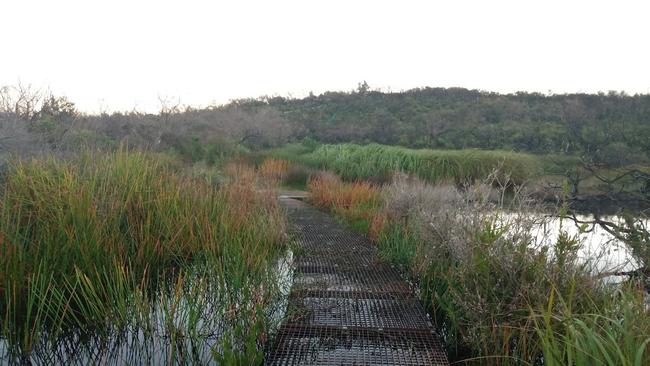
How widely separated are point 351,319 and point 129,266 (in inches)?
55.6

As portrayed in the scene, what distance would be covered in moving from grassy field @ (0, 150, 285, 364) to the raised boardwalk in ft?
0.66

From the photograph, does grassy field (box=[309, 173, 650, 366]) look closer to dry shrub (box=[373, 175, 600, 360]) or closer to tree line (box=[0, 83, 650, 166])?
dry shrub (box=[373, 175, 600, 360])

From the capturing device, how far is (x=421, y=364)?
251 centimetres

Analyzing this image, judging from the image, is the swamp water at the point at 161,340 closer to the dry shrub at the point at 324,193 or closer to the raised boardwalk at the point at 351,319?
the raised boardwalk at the point at 351,319

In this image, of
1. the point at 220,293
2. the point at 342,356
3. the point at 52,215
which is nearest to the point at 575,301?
the point at 342,356

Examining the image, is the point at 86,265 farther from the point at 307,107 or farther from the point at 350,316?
the point at 307,107

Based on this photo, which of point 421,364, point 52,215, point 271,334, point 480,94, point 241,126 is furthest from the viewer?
point 480,94

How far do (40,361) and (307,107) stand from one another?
1407 inches

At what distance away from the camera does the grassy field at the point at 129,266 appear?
2676 millimetres

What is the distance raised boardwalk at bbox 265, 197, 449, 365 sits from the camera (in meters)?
2.60

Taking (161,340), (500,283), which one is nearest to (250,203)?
(161,340)

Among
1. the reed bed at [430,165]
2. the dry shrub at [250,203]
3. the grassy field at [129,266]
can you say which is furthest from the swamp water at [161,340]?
the reed bed at [430,165]

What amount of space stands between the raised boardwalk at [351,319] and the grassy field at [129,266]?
0.20m

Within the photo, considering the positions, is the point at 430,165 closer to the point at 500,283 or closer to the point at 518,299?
the point at 500,283
